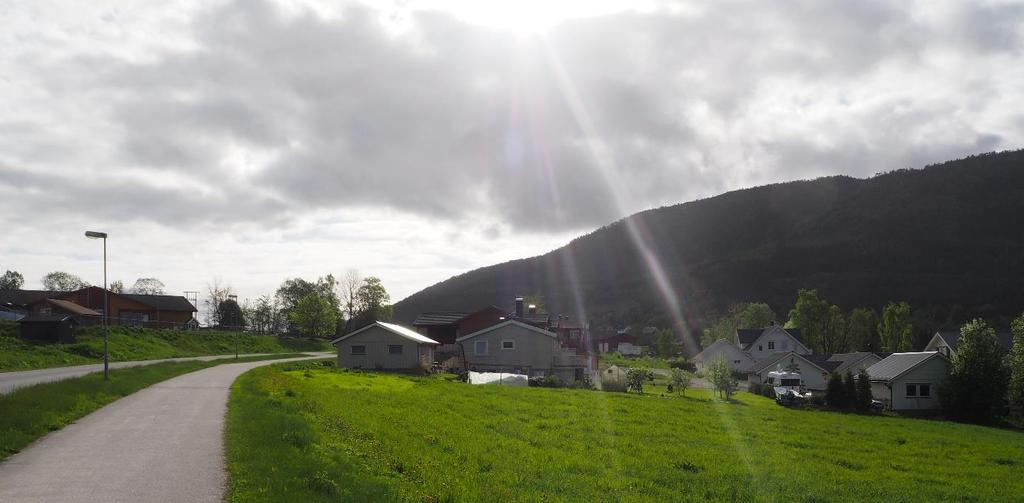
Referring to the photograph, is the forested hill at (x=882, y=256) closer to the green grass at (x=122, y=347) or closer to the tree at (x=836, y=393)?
the tree at (x=836, y=393)

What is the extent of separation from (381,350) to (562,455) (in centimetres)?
4255

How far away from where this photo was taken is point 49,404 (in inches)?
852

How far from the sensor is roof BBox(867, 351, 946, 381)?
56625mm

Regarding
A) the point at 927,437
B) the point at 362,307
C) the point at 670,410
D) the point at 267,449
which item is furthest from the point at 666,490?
the point at 362,307

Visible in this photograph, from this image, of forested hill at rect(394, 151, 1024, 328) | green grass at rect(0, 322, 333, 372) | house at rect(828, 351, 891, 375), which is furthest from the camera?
forested hill at rect(394, 151, 1024, 328)

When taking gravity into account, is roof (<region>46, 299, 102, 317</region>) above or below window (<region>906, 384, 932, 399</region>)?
above

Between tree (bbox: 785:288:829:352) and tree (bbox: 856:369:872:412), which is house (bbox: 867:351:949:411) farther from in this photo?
tree (bbox: 785:288:829:352)

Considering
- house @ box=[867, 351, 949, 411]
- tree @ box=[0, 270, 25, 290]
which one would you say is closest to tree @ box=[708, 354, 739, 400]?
house @ box=[867, 351, 949, 411]

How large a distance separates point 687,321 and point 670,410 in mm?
136901

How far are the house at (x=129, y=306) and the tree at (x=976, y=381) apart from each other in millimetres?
81703

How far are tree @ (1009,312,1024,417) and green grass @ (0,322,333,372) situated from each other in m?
66.3

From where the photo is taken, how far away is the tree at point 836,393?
175 ft

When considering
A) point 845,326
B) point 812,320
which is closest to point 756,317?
point 845,326

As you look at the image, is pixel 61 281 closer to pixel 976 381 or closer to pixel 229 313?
pixel 229 313
